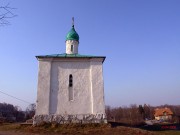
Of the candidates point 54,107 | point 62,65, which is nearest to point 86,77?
point 62,65

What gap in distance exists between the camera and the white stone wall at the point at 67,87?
16.5 metres

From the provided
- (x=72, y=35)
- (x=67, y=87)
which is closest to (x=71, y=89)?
(x=67, y=87)

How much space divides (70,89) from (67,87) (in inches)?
11.6

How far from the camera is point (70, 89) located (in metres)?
17.2

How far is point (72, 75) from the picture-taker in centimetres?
1758

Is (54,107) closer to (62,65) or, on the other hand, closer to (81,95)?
(81,95)

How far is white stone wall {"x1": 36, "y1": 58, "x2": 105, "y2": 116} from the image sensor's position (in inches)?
651

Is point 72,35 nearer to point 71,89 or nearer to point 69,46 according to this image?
point 69,46

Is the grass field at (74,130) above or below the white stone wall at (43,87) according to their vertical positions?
below

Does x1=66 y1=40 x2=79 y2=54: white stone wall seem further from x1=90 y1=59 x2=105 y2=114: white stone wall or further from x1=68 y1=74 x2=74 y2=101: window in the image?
x1=68 y1=74 x2=74 y2=101: window

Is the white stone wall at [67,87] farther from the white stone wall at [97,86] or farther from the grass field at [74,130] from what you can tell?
the grass field at [74,130]

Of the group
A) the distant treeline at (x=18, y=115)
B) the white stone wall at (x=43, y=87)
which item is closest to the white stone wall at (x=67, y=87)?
the white stone wall at (x=43, y=87)

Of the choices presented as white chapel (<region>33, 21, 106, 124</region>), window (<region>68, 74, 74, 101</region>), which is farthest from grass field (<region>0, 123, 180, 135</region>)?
window (<region>68, 74, 74, 101</region>)

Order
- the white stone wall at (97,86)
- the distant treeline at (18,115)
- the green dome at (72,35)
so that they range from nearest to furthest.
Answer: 1. the white stone wall at (97,86)
2. the green dome at (72,35)
3. the distant treeline at (18,115)
